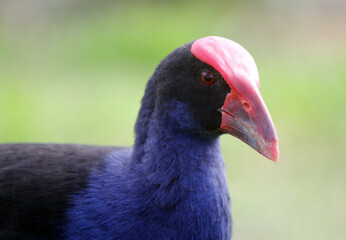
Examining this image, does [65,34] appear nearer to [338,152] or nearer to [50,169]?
[338,152]

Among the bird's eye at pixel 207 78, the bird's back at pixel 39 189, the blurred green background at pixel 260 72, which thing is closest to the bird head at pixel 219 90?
the bird's eye at pixel 207 78

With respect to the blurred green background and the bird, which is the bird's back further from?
the blurred green background

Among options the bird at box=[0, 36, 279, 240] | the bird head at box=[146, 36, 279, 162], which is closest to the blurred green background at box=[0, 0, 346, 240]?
the bird at box=[0, 36, 279, 240]

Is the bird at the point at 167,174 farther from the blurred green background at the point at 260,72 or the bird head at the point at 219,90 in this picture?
the blurred green background at the point at 260,72

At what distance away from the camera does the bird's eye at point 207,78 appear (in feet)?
6.43

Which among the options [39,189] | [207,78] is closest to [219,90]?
[207,78]

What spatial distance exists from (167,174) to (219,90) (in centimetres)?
37

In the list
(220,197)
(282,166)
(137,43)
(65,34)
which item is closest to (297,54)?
(137,43)

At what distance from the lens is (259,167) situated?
4.43m

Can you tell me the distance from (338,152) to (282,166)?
50 cm

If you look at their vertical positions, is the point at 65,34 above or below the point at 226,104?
above

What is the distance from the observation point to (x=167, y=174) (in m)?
2.04

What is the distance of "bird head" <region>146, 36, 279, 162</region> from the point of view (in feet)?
6.18

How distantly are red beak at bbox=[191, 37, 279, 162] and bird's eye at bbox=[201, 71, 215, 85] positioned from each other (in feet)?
0.15
